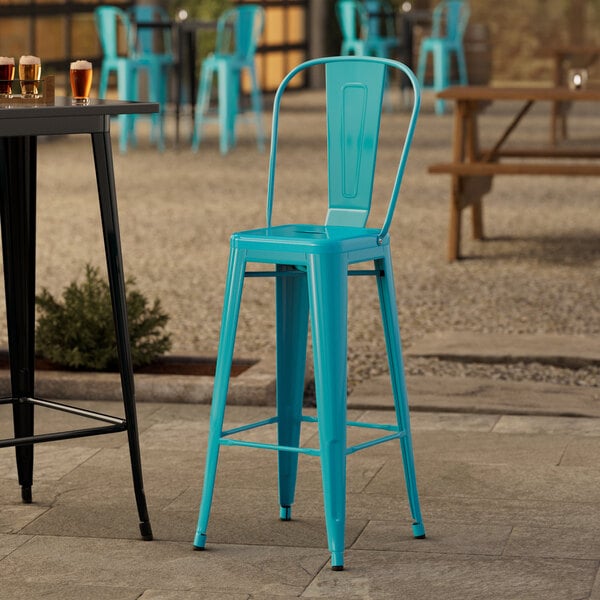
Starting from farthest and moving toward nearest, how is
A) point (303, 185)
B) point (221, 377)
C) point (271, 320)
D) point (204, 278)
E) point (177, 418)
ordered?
point (303, 185)
point (204, 278)
point (271, 320)
point (177, 418)
point (221, 377)

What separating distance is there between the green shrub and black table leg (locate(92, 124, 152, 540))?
4.11ft

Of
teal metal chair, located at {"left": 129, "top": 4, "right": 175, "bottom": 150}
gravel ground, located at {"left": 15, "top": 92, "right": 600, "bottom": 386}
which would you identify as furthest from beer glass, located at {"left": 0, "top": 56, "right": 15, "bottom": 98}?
teal metal chair, located at {"left": 129, "top": 4, "right": 175, "bottom": 150}

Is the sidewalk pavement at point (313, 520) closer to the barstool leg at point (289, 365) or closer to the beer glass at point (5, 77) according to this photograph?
the barstool leg at point (289, 365)

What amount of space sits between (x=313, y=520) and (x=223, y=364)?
419 millimetres

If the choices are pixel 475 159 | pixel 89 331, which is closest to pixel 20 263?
pixel 89 331

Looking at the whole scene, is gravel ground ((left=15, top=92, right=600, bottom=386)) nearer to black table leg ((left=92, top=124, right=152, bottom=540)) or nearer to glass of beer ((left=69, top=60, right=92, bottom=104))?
black table leg ((left=92, top=124, right=152, bottom=540))

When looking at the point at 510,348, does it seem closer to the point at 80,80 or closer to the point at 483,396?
the point at 483,396

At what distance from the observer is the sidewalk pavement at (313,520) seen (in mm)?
2508

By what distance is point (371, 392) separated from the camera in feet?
13.0

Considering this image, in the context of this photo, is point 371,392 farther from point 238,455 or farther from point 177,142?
point 177,142

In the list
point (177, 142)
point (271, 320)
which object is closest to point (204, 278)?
point (271, 320)

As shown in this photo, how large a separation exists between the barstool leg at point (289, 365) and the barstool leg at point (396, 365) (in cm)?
16

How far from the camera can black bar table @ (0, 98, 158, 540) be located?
2.62 metres

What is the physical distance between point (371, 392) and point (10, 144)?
138 cm
